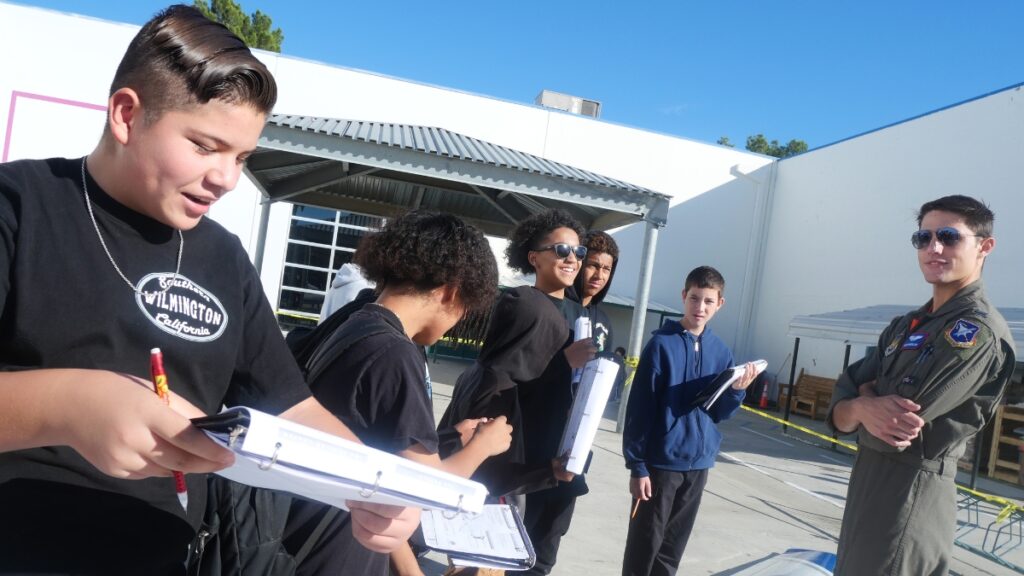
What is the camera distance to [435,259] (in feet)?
7.15

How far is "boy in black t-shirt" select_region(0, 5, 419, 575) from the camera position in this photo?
0.92 metres

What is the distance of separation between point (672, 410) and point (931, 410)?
1.68m

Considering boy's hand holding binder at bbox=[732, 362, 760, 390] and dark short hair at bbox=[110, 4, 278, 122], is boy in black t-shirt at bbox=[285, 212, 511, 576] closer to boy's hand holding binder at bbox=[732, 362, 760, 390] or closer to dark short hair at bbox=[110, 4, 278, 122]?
dark short hair at bbox=[110, 4, 278, 122]

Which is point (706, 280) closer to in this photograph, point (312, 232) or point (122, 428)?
point (122, 428)

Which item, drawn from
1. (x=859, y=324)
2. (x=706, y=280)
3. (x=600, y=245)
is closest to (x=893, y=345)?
(x=706, y=280)

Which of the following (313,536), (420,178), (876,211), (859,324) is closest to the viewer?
(313,536)

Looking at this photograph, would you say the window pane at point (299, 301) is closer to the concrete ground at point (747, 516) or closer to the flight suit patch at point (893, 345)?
the concrete ground at point (747, 516)

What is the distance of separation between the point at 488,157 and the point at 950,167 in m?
11.5

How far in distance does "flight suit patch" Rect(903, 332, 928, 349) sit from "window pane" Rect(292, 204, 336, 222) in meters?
16.0

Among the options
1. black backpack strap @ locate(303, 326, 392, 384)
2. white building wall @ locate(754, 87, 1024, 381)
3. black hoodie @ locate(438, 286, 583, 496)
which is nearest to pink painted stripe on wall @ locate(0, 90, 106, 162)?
black hoodie @ locate(438, 286, 583, 496)

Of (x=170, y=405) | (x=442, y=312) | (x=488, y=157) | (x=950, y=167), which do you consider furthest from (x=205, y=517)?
(x=950, y=167)

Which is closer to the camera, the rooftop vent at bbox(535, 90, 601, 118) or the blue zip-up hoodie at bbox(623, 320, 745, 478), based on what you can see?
the blue zip-up hoodie at bbox(623, 320, 745, 478)

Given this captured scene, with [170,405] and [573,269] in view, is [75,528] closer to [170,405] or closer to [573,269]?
[170,405]

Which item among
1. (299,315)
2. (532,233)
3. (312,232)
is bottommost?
(299,315)
